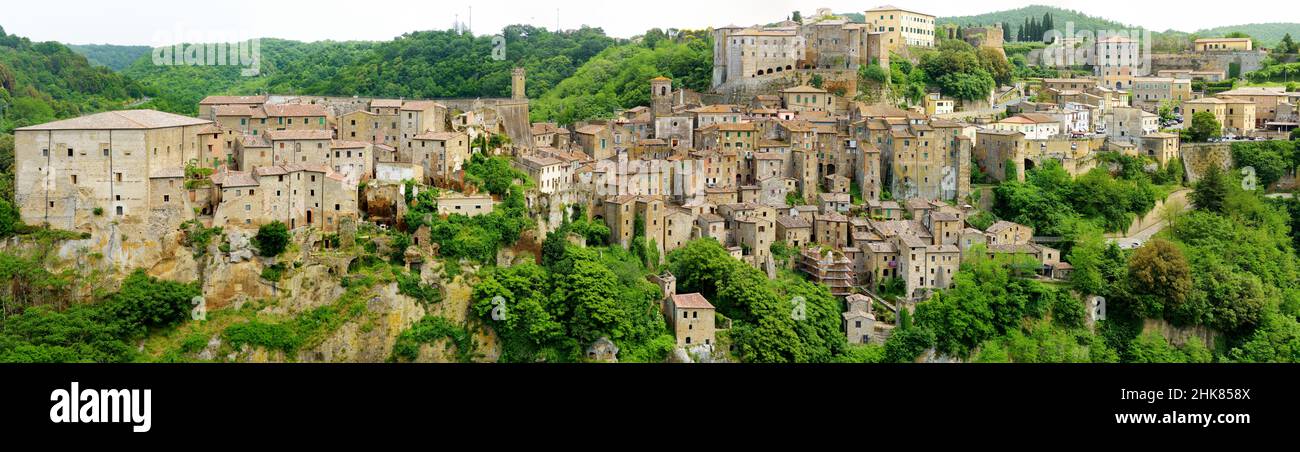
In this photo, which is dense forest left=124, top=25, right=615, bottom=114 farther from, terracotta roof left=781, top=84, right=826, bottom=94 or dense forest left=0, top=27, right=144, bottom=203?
terracotta roof left=781, top=84, right=826, bottom=94

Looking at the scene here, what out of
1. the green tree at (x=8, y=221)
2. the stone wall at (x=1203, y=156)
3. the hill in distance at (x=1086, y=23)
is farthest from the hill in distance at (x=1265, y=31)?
the green tree at (x=8, y=221)

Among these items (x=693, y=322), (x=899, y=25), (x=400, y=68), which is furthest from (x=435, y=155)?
(x=899, y=25)

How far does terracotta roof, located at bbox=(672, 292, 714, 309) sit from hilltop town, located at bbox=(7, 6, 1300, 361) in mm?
95

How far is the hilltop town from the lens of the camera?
28.5m

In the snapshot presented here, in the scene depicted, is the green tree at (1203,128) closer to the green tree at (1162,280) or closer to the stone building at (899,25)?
the stone building at (899,25)

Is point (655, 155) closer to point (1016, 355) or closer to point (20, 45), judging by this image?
point (1016, 355)

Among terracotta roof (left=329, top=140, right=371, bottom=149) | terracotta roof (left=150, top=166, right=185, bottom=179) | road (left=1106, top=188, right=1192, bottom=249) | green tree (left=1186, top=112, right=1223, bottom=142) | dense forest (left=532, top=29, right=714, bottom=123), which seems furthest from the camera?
dense forest (left=532, top=29, right=714, bottom=123)

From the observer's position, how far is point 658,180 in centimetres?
3503

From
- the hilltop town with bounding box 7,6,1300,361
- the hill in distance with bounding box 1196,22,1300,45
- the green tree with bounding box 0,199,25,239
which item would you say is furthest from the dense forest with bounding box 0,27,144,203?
the hill in distance with bounding box 1196,22,1300,45

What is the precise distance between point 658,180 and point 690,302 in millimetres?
5761

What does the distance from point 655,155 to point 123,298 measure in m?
15.2

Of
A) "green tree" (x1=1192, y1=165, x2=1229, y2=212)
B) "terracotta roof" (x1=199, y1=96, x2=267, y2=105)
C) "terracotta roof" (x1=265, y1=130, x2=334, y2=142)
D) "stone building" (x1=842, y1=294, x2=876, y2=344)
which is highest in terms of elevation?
"terracotta roof" (x1=199, y1=96, x2=267, y2=105)

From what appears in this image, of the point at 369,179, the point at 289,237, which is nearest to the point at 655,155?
the point at 369,179
